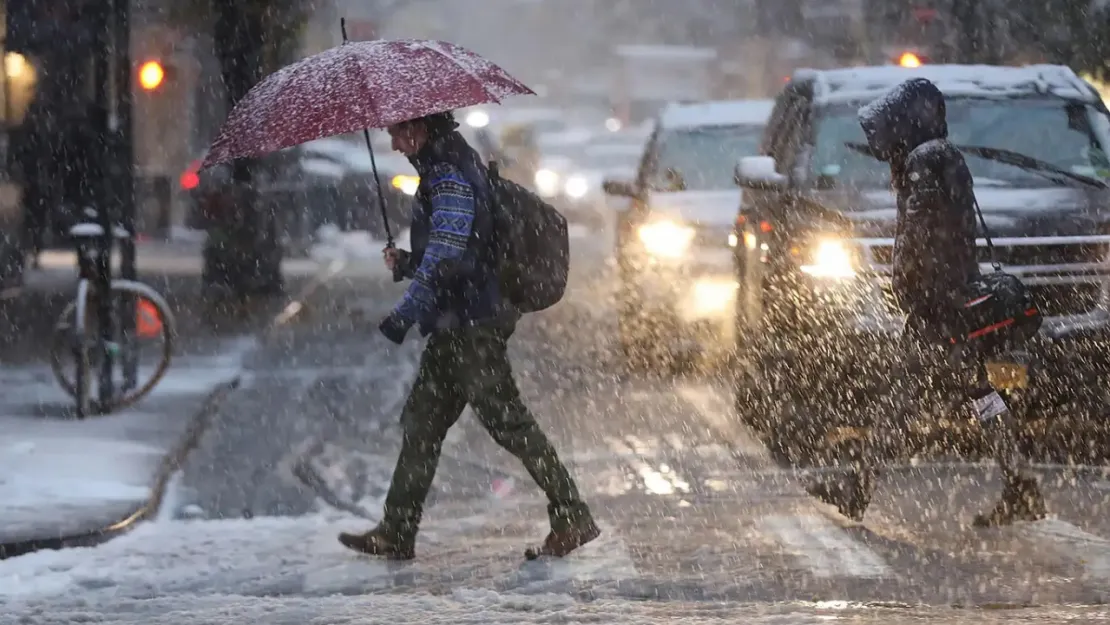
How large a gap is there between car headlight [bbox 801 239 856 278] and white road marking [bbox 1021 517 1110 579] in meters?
1.80

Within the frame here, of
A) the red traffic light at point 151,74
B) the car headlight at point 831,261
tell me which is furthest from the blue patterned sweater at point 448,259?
the red traffic light at point 151,74

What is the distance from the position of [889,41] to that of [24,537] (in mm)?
17939

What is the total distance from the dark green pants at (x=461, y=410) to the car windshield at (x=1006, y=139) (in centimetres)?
329

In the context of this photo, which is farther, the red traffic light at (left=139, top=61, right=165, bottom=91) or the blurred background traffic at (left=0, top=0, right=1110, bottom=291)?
the blurred background traffic at (left=0, top=0, right=1110, bottom=291)

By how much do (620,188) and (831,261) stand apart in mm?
5462

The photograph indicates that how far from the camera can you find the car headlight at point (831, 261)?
8703mm

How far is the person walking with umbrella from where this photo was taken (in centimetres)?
635

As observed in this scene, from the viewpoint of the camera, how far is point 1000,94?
32.1ft

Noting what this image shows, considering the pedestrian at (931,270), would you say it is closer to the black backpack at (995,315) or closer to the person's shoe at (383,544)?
the black backpack at (995,315)

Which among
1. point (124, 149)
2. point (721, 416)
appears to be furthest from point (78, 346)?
point (721, 416)

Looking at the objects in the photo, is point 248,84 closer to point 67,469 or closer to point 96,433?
point 96,433

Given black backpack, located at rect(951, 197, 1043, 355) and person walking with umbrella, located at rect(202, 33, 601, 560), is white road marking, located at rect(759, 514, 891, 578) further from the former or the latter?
black backpack, located at rect(951, 197, 1043, 355)

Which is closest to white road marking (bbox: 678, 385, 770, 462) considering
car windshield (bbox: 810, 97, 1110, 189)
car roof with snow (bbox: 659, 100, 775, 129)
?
car windshield (bbox: 810, 97, 1110, 189)

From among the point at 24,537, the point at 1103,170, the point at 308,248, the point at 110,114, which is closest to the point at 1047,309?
the point at 1103,170
